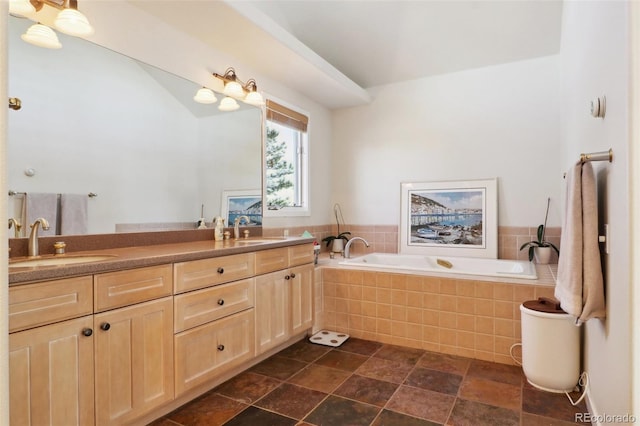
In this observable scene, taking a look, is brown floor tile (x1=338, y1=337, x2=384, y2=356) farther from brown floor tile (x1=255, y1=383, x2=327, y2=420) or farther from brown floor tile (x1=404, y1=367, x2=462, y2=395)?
brown floor tile (x1=255, y1=383, x2=327, y2=420)

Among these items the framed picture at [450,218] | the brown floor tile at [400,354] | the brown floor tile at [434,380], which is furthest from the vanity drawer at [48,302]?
the framed picture at [450,218]

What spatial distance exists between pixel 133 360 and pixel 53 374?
33cm

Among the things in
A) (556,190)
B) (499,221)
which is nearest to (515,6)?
(556,190)

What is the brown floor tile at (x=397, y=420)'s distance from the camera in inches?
73.0

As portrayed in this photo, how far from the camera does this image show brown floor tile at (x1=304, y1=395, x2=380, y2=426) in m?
1.88

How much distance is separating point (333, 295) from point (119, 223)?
6.20ft

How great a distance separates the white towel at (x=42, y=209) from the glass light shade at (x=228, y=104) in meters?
Answer: 1.41

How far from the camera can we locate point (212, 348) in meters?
2.08

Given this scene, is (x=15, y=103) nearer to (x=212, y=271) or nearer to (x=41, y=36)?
(x=41, y=36)

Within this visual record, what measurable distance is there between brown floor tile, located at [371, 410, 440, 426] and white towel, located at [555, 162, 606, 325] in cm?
91

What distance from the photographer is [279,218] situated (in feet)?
11.5

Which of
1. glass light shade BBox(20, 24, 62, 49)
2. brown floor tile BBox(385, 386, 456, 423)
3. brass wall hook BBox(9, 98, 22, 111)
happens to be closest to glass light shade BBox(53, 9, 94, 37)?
glass light shade BBox(20, 24, 62, 49)

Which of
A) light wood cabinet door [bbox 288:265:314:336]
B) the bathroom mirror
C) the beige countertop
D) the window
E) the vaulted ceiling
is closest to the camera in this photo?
the beige countertop

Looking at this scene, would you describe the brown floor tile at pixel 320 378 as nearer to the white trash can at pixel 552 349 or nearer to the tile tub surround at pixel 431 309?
the tile tub surround at pixel 431 309
